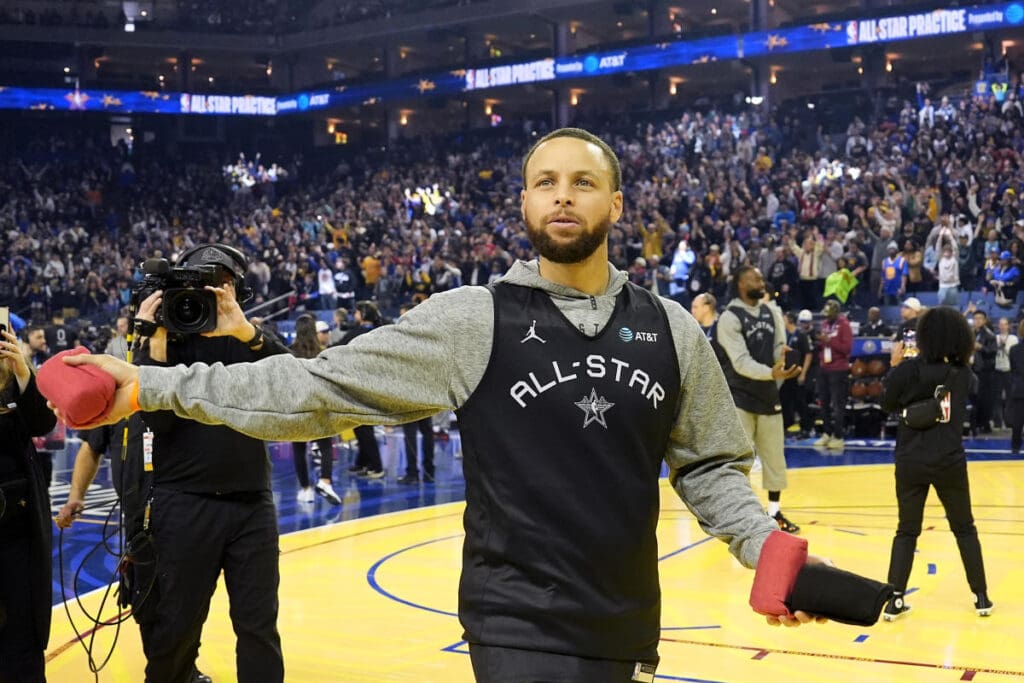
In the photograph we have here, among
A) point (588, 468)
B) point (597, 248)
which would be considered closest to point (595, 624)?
point (588, 468)

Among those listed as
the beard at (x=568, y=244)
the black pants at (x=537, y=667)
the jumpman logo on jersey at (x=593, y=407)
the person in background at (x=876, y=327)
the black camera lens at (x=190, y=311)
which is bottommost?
the person in background at (x=876, y=327)

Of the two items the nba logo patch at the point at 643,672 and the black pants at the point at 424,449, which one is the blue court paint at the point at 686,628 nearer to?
the nba logo patch at the point at 643,672

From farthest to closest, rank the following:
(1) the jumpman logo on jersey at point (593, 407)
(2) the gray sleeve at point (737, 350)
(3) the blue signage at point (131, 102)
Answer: (3) the blue signage at point (131, 102), (2) the gray sleeve at point (737, 350), (1) the jumpman logo on jersey at point (593, 407)

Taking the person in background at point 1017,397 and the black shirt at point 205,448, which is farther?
the person in background at point 1017,397

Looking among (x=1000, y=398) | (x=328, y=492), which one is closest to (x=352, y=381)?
(x=328, y=492)

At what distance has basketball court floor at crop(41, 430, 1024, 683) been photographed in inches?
231

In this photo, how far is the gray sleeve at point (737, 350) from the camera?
353 inches

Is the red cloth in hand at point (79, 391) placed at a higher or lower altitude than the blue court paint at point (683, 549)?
higher

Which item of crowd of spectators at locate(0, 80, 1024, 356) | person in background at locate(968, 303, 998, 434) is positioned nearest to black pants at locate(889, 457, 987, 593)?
person in background at locate(968, 303, 998, 434)

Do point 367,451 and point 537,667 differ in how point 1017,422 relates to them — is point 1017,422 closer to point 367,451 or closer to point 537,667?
point 367,451

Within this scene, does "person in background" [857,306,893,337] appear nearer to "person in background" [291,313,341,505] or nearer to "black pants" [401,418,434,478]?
"black pants" [401,418,434,478]

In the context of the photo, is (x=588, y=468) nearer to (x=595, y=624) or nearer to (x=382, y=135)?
(x=595, y=624)

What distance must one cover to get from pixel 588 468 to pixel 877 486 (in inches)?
385

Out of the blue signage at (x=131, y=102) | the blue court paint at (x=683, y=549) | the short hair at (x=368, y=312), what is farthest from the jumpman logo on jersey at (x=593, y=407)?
the blue signage at (x=131, y=102)
